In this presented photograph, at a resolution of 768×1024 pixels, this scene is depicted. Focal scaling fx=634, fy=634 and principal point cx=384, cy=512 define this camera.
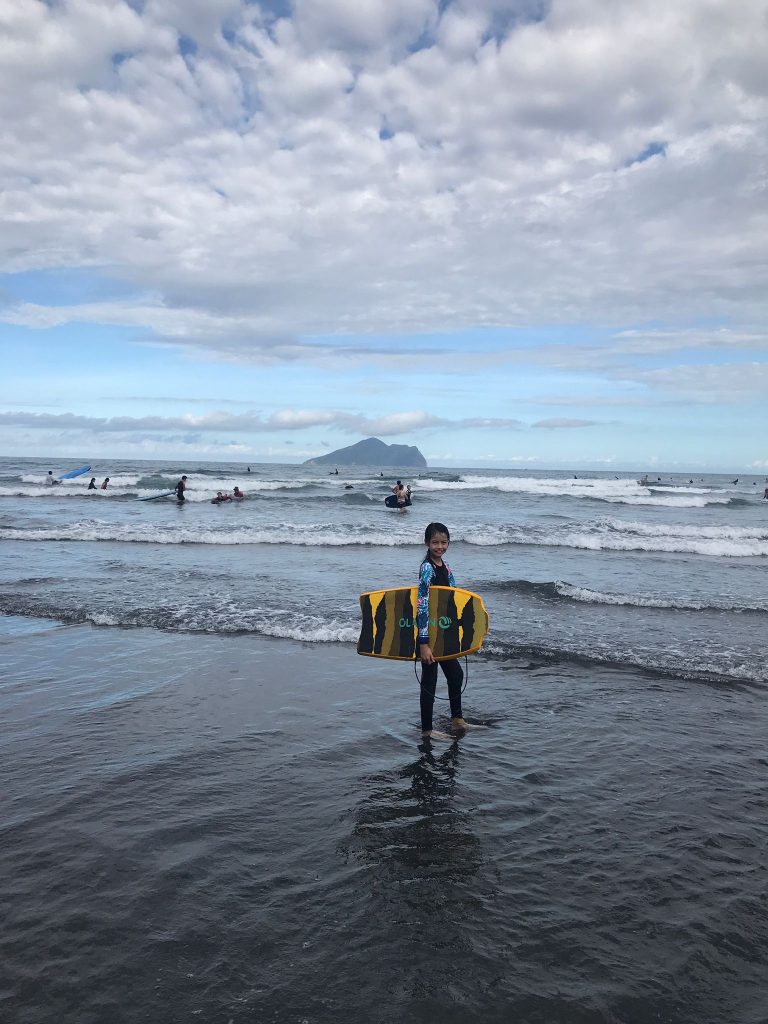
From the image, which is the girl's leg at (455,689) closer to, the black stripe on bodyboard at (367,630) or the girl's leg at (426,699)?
the girl's leg at (426,699)

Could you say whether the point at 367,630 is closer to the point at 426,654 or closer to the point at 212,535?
the point at 426,654

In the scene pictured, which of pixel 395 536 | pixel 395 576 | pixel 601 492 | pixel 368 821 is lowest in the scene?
pixel 368 821

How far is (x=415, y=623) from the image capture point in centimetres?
716

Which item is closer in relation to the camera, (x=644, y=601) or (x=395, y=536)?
(x=644, y=601)

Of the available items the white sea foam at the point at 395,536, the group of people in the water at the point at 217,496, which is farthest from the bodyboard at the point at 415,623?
the group of people in the water at the point at 217,496

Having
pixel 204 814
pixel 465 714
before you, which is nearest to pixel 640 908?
pixel 204 814

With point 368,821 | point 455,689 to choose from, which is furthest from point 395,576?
point 368,821

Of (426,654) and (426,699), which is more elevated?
(426,654)

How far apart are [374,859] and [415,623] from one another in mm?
3044

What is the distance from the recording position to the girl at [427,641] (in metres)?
6.57

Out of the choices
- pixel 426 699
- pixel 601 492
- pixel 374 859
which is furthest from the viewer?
pixel 601 492

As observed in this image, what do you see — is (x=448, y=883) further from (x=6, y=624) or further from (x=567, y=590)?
(x=567, y=590)

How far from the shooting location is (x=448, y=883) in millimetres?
4098

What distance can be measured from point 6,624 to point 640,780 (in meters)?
10.2
